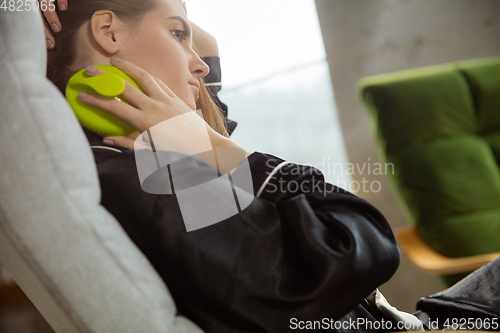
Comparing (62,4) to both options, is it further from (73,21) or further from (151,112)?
(151,112)

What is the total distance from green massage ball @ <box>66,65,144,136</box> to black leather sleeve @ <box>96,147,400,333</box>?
77mm

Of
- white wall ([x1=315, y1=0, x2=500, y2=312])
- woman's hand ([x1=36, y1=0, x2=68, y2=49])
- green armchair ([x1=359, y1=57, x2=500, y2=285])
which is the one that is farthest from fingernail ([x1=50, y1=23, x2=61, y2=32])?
white wall ([x1=315, y1=0, x2=500, y2=312])

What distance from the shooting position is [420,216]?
1.44 meters

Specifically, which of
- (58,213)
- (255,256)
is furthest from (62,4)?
(255,256)

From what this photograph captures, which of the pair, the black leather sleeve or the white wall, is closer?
the black leather sleeve

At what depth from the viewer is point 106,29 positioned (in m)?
0.60

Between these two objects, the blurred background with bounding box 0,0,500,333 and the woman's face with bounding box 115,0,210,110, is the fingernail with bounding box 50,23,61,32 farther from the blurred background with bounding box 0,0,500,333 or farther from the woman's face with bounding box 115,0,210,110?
the blurred background with bounding box 0,0,500,333

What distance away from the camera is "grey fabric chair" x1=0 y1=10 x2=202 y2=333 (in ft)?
1.22

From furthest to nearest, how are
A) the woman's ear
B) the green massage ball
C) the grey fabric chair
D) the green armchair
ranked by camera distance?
the green armchair, the woman's ear, the green massage ball, the grey fabric chair

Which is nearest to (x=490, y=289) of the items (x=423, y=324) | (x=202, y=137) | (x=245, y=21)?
(x=423, y=324)

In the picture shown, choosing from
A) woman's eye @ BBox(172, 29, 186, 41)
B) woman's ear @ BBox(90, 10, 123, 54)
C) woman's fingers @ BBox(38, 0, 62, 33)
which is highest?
woman's fingers @ BBox(38, 0, 62, 33)

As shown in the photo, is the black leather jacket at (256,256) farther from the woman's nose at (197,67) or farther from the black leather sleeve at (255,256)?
the woman's nose at (197,67)

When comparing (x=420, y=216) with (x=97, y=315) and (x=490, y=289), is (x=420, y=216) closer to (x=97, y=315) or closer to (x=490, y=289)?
(x=490, y=289)

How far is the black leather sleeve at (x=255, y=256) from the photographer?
40 centimetres
